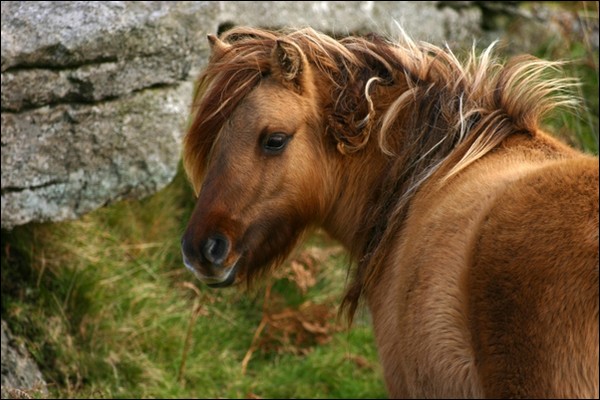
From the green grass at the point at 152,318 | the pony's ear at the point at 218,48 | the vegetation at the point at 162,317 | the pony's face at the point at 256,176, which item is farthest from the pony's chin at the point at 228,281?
the green grass at the point at 152,318

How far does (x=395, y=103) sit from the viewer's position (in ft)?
11.4

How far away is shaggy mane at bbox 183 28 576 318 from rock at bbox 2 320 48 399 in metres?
1.85

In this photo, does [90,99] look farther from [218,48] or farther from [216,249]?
[216,249]

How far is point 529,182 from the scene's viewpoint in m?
2.69

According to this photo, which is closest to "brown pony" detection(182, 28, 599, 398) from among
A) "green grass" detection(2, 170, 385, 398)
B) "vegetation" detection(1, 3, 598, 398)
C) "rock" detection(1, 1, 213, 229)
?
"rock" detection(1, 1, 213, 229)

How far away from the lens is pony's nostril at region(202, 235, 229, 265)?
3.37 meters

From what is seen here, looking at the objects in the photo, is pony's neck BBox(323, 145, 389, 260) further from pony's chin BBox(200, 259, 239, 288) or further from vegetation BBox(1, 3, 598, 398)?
vegetation BBox(1, 3, 598, 398)

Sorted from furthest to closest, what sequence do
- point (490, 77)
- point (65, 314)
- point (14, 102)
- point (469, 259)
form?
point (65, 314), point (14, 102), point (490, 77), point (469, 259)

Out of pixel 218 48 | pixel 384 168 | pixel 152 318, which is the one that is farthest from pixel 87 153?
pixel 384 168

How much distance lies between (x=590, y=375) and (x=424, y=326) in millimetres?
561

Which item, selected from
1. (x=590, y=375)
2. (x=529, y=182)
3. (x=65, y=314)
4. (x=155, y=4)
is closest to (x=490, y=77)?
(x=529, y=182)

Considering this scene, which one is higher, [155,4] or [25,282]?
[155,4]

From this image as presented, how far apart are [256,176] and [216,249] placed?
1.01 ft

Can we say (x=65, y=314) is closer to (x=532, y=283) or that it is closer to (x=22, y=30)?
(x=22, y=30)
